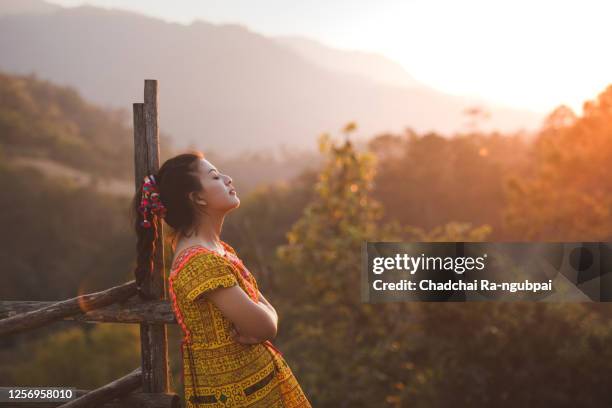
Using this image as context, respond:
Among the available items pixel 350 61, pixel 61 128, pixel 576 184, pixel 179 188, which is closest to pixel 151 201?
pixel 179 188

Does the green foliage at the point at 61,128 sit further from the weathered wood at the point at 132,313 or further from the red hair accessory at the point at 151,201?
the red hair accessory at the point at 151,201

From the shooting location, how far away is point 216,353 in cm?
222

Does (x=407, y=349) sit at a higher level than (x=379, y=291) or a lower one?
lower

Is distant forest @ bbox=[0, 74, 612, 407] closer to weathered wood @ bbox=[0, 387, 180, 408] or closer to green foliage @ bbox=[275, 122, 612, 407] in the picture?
green foliage @ bbox=[275, 122, 612, 407]

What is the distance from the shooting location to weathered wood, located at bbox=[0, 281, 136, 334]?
256cm

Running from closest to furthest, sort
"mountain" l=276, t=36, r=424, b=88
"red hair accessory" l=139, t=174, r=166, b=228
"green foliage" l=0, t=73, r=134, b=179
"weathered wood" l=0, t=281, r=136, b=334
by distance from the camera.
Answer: "red hair accessory" l=139, t=174, r=166, b=228
"weathered wood" l=0, t=281, r=136, b=334
"green foliage" l=0, t=73, r=134, b=179
"mountain" l=276, t=36, r=424, b=88

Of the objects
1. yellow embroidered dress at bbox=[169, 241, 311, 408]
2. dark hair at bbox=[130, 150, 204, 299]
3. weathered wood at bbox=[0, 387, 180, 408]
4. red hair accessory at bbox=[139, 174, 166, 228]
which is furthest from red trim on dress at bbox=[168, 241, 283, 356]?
weathered wood at bbox=[0, 387, 180, 408]

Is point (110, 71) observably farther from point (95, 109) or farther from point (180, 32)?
point (95, 109)

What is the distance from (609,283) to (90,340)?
22738 millimetres

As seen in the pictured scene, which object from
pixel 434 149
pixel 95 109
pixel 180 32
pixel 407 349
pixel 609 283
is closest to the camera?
pixel 609 283

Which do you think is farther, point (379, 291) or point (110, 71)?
point (110, 71)

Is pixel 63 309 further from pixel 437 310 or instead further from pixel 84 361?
pixel 84 361

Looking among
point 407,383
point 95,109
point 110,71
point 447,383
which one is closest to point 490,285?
point 447,383

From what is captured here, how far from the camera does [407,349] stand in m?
8.10
